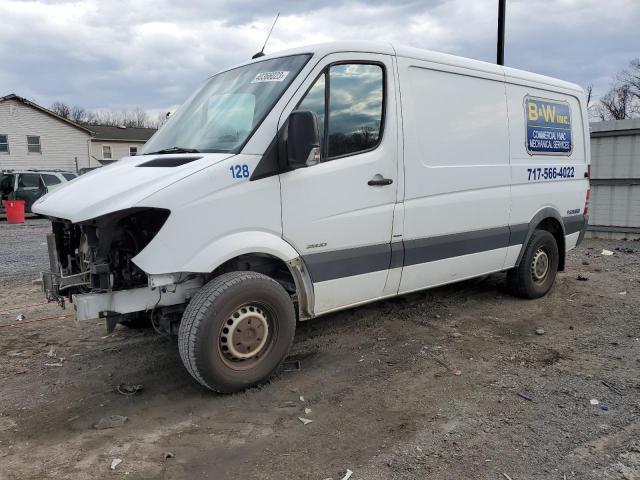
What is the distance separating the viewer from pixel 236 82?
4.59 m

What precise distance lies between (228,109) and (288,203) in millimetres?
1025

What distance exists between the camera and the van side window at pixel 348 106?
417 centimetres

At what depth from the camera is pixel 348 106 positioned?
433 centimetres

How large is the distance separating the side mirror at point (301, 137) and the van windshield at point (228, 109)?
312 millimetres

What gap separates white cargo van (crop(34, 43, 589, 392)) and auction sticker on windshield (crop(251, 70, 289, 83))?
24 mm

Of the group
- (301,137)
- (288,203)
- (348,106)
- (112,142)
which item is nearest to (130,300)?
(288,203)

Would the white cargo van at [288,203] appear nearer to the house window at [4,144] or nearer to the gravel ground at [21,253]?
the gravel ground at [21,253]

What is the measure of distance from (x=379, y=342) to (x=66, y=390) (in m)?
A: 2.69

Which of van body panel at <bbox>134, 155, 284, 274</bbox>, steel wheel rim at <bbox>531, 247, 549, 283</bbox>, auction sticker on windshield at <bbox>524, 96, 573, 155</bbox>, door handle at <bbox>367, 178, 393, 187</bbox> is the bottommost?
steel wheel rim at <bbox>531, 247, 549, 283</bbox>

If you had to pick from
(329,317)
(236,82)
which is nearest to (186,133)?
(236,82)

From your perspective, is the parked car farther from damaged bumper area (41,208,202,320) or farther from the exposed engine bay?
damaged bumper area (41,208,202,320)

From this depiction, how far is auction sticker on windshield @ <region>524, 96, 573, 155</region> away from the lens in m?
6.04

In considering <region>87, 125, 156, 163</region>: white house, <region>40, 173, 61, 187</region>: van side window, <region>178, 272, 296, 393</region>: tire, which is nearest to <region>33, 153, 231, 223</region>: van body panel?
<region>178, 272, 296, 393</region>: tire

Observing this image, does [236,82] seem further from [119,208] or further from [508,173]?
[508,173]
